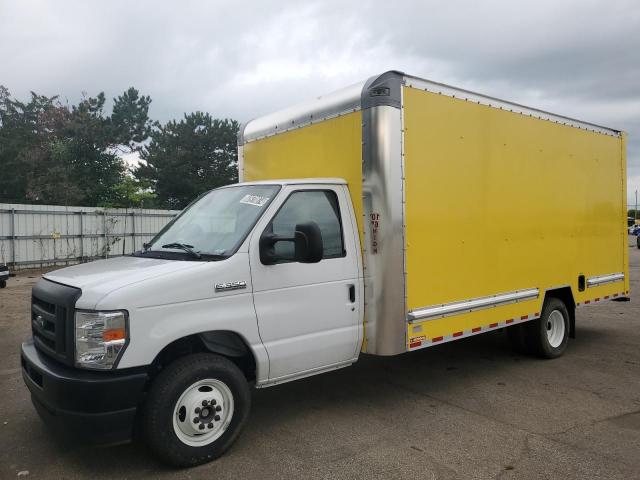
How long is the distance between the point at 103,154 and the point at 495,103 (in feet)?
121

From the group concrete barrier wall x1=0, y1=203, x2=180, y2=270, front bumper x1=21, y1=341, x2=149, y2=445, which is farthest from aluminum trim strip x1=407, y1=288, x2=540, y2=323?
concrete barrier wall x1=0, y1=203, x2=180, y2=270

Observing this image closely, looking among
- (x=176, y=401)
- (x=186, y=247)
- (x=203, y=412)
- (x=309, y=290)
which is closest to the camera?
(x=176, y=401)

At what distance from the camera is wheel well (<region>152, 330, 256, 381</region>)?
3930 mm

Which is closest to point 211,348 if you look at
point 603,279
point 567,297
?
point 567,297

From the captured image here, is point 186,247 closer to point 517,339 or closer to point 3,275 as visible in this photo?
point 517,339

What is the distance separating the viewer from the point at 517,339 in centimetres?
689

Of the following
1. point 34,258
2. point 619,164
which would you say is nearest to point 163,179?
point 34,258

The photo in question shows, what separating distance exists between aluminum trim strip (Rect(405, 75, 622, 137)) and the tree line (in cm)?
2589

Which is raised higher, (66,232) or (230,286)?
(66,232)

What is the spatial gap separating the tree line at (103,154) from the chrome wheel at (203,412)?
1064 inches

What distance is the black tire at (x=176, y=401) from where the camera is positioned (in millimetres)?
3639

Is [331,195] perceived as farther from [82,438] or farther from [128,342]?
[82,438]

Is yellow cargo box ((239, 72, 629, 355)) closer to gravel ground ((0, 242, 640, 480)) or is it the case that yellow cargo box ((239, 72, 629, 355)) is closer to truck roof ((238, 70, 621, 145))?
truck roof ((238, 70, 621, 145))

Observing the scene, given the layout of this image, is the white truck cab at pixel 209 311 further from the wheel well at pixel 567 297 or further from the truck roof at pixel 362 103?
the wheel well at pixel 567 297
